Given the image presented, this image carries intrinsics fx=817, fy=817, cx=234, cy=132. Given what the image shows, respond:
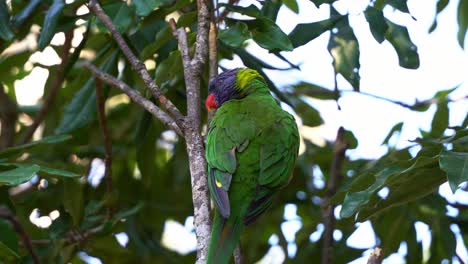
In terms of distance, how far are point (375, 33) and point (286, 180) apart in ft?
2.40

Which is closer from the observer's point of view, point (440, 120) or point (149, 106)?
point (149, 106)

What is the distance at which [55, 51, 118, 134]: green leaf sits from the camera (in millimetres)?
3795

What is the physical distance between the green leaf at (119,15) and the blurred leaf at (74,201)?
75 cm

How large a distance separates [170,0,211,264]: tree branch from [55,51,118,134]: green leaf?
2.05ft

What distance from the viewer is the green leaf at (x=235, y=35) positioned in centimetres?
314

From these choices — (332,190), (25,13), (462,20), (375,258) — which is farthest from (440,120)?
(25,13)

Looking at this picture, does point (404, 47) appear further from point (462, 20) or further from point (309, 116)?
point (309, 116)

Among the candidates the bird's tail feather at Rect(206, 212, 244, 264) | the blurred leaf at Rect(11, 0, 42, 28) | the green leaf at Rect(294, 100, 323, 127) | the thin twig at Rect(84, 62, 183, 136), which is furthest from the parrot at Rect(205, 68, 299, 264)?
→ the green leaf at Rect(294, 100, 323, 127)

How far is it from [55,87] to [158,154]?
3.15 feet

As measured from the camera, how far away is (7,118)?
436 cm

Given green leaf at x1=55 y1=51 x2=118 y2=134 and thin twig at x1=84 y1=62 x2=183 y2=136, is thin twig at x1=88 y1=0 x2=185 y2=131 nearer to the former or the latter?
thin twig at x1=84 y1=62 x2=183 y2=136

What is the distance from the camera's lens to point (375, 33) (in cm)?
328

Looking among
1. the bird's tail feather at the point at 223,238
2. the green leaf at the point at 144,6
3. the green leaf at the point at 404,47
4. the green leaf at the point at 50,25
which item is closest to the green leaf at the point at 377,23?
the green leaf at the point at 404,47

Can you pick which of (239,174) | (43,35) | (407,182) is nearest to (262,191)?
(239,174)
